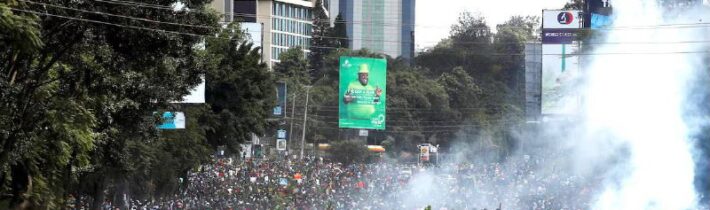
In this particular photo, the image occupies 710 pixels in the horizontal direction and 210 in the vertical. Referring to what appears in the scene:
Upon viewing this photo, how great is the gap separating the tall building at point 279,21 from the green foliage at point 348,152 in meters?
45.4

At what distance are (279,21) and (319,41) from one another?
2119 cm

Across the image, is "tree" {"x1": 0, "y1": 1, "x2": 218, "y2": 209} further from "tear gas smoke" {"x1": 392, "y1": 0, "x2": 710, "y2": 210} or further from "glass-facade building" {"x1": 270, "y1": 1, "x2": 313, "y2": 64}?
"glass-facade building" {"x1": 270, "y1": 1, "x2": 313, "y2": 64}

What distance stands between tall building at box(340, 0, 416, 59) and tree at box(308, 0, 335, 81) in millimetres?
2380

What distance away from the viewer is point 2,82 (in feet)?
69.3

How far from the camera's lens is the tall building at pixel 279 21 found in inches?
5281

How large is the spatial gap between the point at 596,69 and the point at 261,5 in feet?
296

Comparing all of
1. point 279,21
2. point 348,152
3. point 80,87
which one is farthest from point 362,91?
point 279,21

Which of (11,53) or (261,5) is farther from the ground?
(261,5)

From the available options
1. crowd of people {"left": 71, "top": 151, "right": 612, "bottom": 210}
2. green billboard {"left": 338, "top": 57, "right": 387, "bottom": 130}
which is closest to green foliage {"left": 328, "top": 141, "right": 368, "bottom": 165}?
crowd of people {"left": 71, "top": 151, "right": 612, "bottom": 210}

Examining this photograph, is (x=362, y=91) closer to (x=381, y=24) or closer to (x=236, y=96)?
(x=236, y=96)

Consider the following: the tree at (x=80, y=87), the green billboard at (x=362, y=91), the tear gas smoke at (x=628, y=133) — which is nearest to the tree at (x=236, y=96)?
the green billboard at (x=362, y=91)

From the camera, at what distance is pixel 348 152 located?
84125 mm

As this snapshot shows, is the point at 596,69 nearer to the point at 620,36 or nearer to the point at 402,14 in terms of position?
the point at 620,36

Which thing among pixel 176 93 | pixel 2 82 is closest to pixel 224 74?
pixel 176 93
